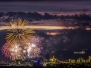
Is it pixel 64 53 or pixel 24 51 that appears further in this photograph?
pixel 64 53

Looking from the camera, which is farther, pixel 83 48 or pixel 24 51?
pixel 83 48

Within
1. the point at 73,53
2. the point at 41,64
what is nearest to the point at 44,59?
the point at 41,64

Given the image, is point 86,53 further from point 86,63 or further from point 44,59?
point 44,59

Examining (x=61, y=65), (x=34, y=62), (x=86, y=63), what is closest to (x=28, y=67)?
(x=34, y=62)

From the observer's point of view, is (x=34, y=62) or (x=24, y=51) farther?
(x=34, y=62)

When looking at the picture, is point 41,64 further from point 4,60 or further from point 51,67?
point 4,60

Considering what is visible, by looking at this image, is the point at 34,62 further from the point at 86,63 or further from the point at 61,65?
the point at 86,63

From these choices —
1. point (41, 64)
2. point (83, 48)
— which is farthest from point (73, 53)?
point (41, 64)
